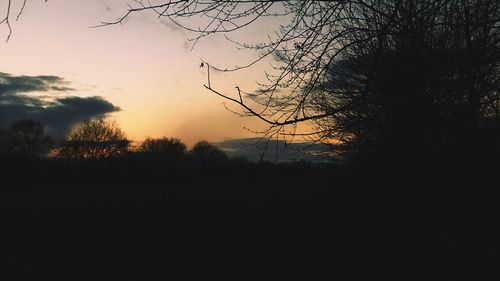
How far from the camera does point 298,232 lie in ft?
31.8

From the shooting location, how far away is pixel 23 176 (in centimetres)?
2853

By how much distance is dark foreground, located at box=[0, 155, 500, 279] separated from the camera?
22.5ft

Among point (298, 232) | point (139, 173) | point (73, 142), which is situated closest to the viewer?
point (298, 232)

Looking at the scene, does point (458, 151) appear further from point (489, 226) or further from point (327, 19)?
point (327, 19)

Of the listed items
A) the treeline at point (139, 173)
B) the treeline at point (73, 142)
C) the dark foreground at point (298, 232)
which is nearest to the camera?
the dark foreground at point (298, 232)

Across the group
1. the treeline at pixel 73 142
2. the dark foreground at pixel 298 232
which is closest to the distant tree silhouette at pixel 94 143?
the treeline at pixel 73 142

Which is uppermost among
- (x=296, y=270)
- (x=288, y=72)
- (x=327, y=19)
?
(x=327, y=19)

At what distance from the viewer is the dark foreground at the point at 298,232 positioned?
6.86 meters

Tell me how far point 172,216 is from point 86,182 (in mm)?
18467

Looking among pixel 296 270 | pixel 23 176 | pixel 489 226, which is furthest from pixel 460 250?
pixel 23 176

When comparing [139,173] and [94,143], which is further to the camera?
[94,143]

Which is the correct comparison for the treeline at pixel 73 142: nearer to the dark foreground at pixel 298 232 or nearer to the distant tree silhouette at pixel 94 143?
the distant tree silhouette at pixel 94 143

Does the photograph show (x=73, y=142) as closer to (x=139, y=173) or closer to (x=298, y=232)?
(x=139, y=173)

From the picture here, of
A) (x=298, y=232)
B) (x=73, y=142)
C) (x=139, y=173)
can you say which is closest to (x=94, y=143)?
(x=73, y=142)
